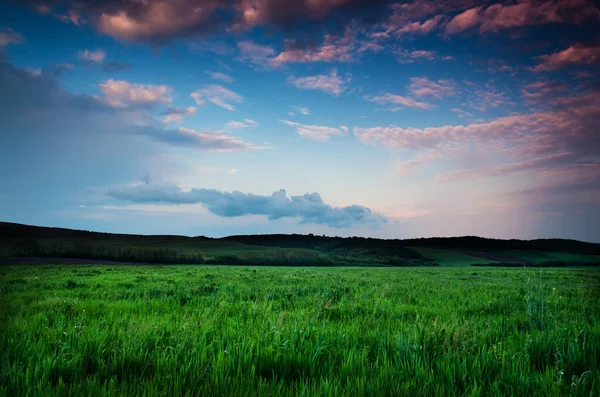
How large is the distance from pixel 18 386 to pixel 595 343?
6.66m

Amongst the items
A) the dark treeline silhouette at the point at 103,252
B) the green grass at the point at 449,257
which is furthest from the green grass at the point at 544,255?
the dark treeline silhouette at the point at 103,252

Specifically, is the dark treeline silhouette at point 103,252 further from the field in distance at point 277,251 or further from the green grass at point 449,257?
the green grass at point 449,257

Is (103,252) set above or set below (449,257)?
above

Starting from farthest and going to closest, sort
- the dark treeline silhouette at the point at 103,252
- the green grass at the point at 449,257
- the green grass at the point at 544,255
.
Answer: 1. the green grass at the point at 544,255
2. the green grass at the point at 449,257
3. the dark treeline silhouette at the point at 103,252

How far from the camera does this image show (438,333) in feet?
14.9

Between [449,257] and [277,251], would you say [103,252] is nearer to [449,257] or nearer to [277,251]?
[277,251]

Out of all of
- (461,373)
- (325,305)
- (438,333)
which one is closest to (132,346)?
(461,373)

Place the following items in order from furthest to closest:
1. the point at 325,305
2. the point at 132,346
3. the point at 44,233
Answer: the point at 44,233 → the point at 325,305 → the point at 132,346

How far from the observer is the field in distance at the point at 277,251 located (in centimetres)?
6925

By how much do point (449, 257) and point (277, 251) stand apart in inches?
2291

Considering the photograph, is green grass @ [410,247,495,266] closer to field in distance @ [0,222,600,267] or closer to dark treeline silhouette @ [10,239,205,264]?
field in distance @ [0,222,600,267]

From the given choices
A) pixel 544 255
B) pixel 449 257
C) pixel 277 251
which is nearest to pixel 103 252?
pixel 277 251

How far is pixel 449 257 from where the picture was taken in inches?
4094

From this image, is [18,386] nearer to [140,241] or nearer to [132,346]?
[132,346]
